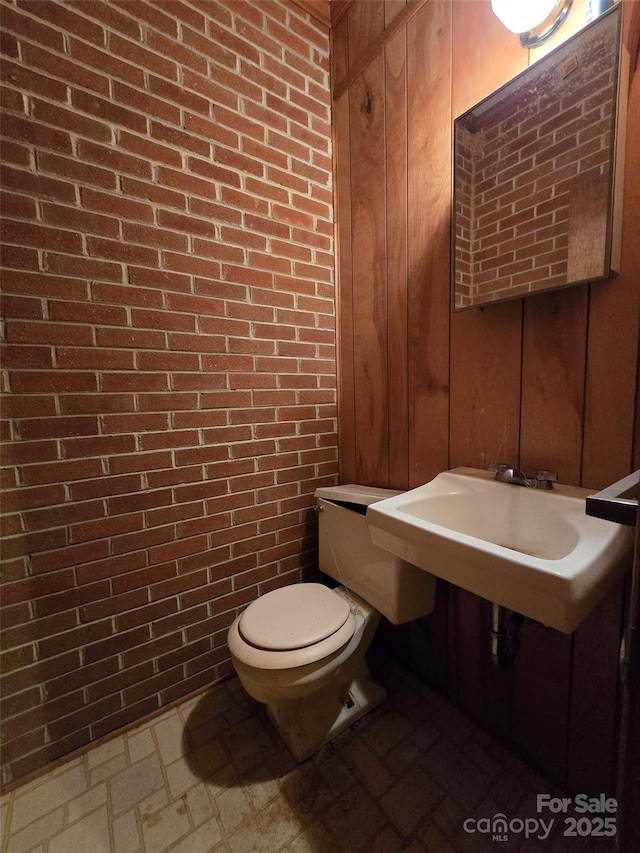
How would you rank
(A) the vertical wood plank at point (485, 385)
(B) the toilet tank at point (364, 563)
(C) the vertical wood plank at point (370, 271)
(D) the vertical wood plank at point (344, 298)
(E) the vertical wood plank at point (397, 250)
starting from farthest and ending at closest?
(D) the vertical wood plank at point (344, 298) → (C) the vertical wood plank at point (370, 271) → (E) the vertical wood plank at point (397, 250) → (B) the toilet tank at point (364, 563) → (A) the vertical wood plank at point (485, 385)

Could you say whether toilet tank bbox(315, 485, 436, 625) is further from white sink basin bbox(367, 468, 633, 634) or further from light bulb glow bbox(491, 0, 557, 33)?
light bulb glow bbox(491, 0, 557, 33)

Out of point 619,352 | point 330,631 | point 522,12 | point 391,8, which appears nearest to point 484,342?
point 619,352

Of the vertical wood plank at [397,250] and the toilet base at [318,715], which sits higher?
the vertical wood plank at [397,250]

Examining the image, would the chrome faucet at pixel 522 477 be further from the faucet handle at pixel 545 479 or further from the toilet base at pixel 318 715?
the toilet base at pixel 318 715

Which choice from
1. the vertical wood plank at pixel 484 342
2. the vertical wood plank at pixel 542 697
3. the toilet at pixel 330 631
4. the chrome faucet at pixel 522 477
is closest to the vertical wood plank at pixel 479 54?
the vertical wood plank at pixel 484 342

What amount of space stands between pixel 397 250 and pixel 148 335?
0.96 m

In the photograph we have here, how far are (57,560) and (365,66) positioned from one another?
6.95ft

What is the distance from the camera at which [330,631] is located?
3.46ft

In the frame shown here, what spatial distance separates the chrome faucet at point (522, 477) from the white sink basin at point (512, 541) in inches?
0.6

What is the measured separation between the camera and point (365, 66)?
4.57 ft

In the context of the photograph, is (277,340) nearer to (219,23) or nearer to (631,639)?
(219,23)

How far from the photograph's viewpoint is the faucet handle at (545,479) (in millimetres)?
923

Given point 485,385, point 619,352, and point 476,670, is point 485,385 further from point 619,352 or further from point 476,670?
point 476,670

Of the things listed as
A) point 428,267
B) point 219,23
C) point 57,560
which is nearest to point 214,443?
point 57,560
